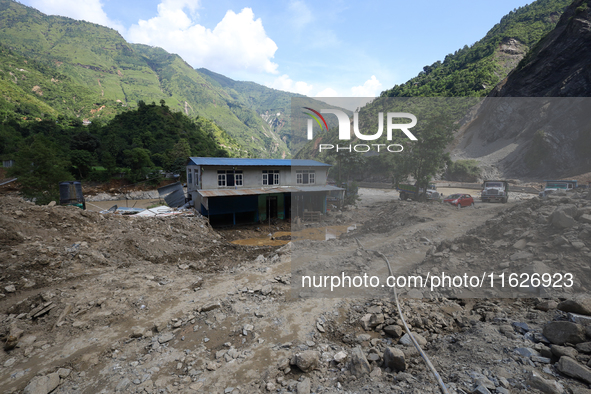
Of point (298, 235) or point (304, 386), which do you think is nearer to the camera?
point (304, 386)

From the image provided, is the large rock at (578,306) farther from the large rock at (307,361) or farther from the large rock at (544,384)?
the large rock at (307,361)

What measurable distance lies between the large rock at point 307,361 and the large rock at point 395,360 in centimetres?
112

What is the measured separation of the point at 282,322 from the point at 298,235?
10548 millimetres

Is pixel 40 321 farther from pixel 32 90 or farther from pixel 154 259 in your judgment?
pixel 32 90

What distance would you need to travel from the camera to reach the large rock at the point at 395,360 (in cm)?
360

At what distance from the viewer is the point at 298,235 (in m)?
15.8

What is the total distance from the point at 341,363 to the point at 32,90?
12711 cm

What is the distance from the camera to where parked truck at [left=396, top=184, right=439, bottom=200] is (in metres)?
12.3

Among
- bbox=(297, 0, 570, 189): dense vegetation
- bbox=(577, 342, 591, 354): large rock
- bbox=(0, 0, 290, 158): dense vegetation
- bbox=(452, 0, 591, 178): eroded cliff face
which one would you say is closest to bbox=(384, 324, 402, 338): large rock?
bbox=(577, 342, 591, 354): large rock

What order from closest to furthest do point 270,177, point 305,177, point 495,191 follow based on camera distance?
point 495,191, point 270,177, point 305,177

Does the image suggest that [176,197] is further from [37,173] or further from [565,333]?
[565,333]

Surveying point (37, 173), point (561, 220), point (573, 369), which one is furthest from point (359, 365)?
point (37, 173)

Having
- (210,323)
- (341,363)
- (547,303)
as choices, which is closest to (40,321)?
(210,323)

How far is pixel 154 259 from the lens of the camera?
10344 mm
